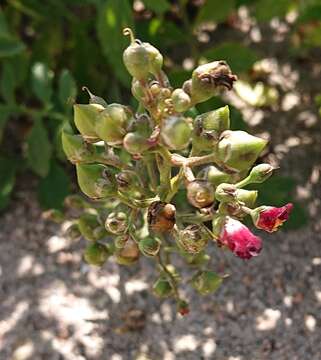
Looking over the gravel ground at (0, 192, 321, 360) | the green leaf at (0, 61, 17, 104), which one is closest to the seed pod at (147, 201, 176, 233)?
the gravel ground at (0, 192, 321, 360)

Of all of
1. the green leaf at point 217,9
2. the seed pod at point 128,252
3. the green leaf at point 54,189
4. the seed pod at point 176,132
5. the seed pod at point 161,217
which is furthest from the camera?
the green leaf at point 217,9

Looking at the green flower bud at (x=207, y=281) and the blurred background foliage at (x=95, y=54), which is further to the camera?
the blurred background foliage at (x=95, y=54)

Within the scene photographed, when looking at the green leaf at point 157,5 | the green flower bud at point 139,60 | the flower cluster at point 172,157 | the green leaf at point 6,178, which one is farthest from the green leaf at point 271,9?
the green flower bud at point 139,60

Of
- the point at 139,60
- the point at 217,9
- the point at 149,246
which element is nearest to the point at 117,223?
the point at 149,246

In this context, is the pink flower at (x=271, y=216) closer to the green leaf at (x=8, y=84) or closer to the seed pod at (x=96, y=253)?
the seed pod at (x=96, y=253)

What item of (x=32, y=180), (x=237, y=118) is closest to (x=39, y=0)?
(x=32, y=180)

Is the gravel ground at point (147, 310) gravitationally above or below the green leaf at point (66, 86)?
below

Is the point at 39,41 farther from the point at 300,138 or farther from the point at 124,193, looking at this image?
the point at 124,193
